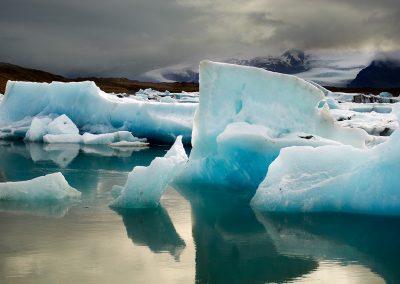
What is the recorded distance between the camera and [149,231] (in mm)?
5016

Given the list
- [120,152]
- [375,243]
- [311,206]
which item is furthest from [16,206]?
[120,152]

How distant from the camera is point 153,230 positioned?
5059 millimetres

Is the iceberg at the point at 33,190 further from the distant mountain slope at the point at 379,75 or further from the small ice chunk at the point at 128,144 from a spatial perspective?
the distant mountain slope at the point at 379,75

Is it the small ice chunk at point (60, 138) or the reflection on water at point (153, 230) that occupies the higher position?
the reflection on water at point (153, 230)

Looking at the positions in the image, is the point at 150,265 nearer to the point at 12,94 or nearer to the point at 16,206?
the point at 16,206

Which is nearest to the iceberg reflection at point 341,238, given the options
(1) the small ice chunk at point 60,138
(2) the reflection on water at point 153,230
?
(2) the reflection on water at point 153,230

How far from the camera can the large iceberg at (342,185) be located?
568cm

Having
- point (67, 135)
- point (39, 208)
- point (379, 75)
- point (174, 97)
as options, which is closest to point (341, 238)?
point (39, 208)

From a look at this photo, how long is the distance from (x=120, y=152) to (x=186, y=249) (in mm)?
7863

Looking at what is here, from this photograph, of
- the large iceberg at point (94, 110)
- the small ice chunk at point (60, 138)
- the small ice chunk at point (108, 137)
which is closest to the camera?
the small ice chunk at point (108, 137)

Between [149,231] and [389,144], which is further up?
[389,144]

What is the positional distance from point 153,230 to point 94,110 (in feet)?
33.0

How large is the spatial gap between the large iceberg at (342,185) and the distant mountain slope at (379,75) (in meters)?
70.3

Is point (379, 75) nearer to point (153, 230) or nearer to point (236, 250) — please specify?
point (153, 230)
